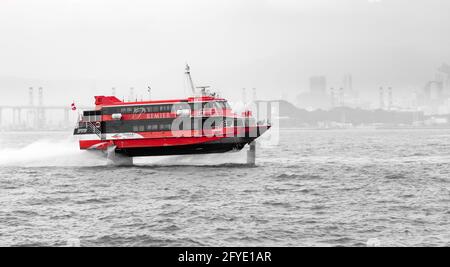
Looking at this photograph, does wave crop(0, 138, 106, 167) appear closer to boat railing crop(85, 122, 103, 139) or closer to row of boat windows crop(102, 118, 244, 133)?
boat railing crop(85, 122, 103, 139)

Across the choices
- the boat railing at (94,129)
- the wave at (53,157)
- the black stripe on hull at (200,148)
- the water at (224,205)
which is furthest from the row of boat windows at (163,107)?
the water at (224,205)

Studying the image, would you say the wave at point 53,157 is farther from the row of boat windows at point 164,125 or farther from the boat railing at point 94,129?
the row of boat windows at point 164,125

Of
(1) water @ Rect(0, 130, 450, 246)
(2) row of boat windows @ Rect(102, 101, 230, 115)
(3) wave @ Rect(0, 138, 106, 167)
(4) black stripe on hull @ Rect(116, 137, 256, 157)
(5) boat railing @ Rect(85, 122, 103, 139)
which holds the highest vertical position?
(2) row of boat windows @ Rect(102, 101, 230, 115)

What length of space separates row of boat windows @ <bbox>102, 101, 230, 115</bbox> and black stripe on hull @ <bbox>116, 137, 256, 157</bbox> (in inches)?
115

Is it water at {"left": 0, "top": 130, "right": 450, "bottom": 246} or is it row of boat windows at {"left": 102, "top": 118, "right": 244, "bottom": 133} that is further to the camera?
row of boat windows at {"left": 102, "top": 118, "right": 244, "bottom": 133}

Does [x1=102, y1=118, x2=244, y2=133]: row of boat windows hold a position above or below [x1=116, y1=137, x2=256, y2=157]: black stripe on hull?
above

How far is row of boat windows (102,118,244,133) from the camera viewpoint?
40406 millimetres

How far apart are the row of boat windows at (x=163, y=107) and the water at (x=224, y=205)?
417 centimetres

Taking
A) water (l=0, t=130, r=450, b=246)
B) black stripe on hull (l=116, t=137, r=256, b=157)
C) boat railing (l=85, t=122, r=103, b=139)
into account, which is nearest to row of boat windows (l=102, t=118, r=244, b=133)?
boat railing (l=85, t=122, r=103, b=139)

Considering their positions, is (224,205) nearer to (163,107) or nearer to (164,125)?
(164,125)

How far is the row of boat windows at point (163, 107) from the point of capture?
4097 cm

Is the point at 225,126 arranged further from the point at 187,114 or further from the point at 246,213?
the point at 246,213

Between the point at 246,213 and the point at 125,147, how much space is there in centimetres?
2071
